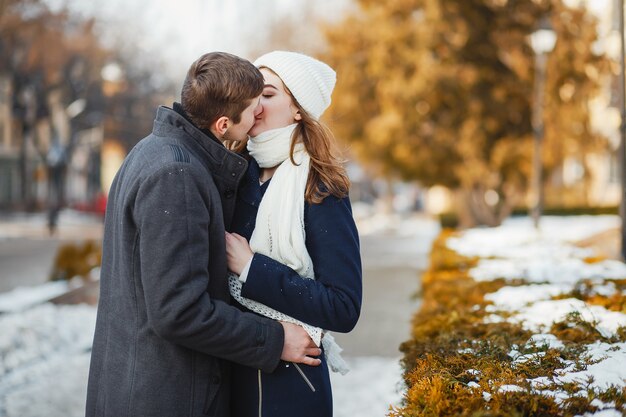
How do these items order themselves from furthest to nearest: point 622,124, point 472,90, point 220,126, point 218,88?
point 472,90, point 622,124, point 220,126, point 218,88

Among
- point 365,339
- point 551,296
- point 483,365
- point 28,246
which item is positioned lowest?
point 28,246

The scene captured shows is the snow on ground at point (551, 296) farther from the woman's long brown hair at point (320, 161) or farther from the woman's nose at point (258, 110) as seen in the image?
the woman's nose at point (258, 110)

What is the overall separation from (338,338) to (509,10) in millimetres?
16659

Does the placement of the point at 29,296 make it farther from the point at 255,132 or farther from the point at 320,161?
the point at 320,161

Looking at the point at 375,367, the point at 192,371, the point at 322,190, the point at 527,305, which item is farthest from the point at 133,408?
the point at 375,367

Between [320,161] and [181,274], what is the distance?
2.30ft

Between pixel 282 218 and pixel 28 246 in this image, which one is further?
pixel 28 246

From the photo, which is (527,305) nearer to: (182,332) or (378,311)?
(182,332)

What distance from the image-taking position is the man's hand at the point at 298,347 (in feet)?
8.05

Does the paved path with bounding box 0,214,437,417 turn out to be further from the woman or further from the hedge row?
the woman

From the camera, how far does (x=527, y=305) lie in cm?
463

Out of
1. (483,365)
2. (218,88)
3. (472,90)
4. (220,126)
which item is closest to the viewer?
(218,88)

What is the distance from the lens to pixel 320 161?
2.62 meters

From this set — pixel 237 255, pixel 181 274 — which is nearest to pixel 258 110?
pixel 237 255
